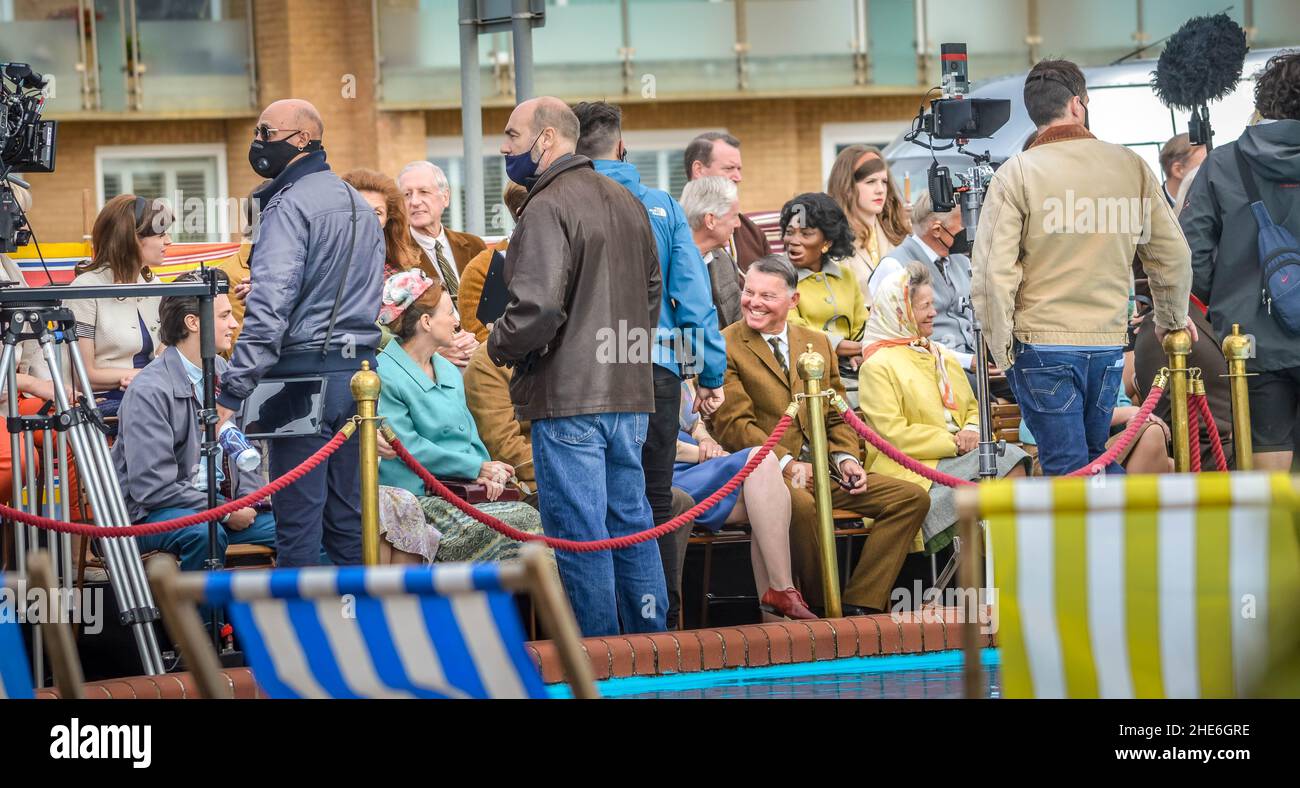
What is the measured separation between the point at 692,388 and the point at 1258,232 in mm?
2526

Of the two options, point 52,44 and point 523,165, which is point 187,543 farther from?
point 52,44

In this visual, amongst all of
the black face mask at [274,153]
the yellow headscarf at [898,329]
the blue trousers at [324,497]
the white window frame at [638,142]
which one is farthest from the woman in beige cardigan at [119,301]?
the white window frame at [638,142]

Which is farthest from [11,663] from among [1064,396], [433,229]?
[433,229]

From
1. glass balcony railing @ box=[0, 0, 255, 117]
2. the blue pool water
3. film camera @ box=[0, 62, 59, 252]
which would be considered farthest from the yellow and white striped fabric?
glass balcony railing @ box=[0, 0, 255, 117]

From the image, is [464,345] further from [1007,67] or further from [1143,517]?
[1007,67]

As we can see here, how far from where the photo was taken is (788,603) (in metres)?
7.59

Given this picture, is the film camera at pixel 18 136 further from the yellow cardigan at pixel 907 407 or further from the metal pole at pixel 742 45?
the metal pole at pixel 742 45

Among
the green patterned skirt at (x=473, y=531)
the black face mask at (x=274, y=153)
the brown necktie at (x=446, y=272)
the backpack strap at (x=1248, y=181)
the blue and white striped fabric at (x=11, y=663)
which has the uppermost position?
the black face mask at (x=274, y=153)

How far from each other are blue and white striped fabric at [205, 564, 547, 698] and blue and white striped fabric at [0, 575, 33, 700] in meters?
0.49

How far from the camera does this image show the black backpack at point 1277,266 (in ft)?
25.2

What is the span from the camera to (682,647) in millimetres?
6844

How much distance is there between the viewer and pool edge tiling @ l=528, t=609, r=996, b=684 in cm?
676

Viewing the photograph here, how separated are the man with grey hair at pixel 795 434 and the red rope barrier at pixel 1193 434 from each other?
1096mm
